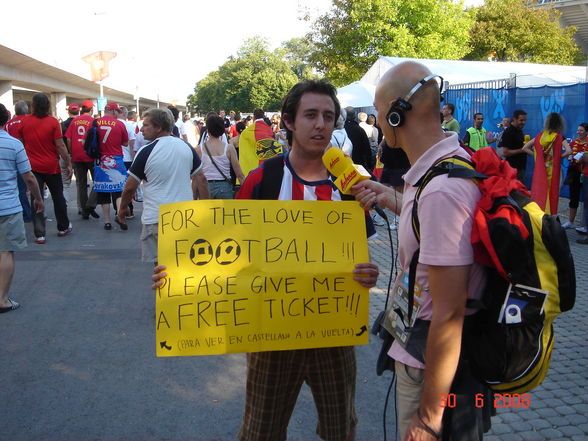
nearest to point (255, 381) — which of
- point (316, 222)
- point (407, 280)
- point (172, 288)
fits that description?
point (172, 288)

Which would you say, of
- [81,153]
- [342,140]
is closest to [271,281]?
[342,140]

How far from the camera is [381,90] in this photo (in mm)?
1925

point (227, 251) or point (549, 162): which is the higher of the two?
point (227, 251)

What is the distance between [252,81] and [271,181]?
2750 inches

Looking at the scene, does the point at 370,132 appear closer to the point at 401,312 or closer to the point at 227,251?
the point at 227,251

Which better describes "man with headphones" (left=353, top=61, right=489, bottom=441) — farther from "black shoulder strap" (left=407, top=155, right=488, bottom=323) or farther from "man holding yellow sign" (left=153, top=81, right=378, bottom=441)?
"man holding yellow sign" (left=153, top=81, right=378, bottom=441)

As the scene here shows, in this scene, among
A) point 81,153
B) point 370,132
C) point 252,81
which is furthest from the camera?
point 252,81

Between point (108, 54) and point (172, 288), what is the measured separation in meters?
Result: 25.8

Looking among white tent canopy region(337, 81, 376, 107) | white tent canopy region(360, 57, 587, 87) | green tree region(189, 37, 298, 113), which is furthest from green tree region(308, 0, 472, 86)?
green tree region(189, 37, 298, 113)

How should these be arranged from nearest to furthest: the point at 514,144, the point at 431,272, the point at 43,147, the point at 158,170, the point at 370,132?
the point at 431,272 → the point at 158,170 → the point at 43,147 → the point at 514,144 → the point at 370,132

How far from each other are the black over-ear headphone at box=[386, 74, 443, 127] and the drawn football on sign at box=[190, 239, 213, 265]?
0.89 metres

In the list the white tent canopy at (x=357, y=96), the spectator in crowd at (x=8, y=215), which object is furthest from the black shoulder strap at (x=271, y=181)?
the white tent canopy at (x=357, y=96)

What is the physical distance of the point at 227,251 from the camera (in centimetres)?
229

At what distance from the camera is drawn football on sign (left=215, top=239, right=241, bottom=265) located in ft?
7.48
